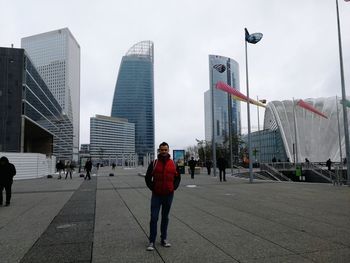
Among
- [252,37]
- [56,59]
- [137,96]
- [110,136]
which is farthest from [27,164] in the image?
[56,59]

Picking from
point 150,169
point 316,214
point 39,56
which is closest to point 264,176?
point 316,214

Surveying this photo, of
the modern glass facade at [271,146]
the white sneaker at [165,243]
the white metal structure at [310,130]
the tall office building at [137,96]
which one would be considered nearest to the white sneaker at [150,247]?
the white sneaker at [165,243]

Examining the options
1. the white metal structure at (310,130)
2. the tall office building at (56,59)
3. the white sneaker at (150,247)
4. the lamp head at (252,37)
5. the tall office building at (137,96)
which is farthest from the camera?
the tall office building at (56,59)

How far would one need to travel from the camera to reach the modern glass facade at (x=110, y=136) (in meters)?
157

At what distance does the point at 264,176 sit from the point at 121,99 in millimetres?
129614

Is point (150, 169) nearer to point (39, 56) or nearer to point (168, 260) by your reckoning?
point (168, 260)

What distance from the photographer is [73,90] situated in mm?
198125

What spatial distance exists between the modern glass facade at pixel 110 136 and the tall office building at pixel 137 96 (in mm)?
4556

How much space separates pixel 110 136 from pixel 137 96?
23.1 m

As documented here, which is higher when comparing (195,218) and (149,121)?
(149,121)

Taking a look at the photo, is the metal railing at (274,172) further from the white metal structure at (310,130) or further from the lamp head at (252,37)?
the white metal structure at (310,130)

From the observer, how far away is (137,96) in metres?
162

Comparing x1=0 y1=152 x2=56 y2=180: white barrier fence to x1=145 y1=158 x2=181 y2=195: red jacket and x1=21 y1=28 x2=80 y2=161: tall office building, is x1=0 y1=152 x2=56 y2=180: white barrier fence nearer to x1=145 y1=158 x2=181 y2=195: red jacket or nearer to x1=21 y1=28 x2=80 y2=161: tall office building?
x1=145 y1=158 x2=181 y2=195: red jacket

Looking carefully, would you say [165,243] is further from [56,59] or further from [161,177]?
[56,59]
